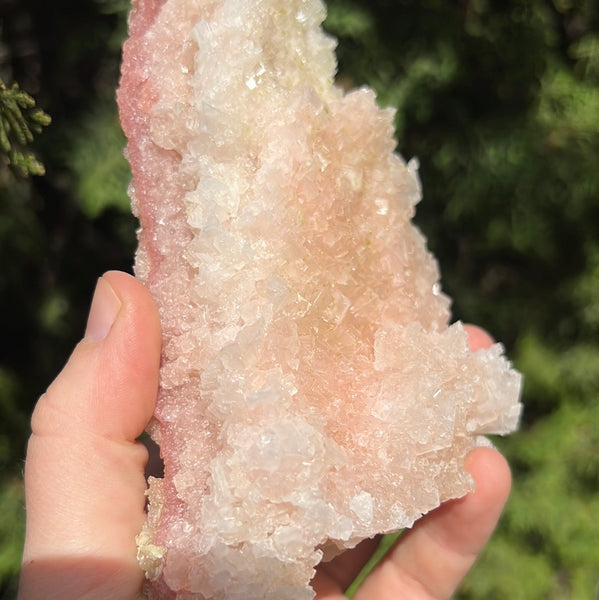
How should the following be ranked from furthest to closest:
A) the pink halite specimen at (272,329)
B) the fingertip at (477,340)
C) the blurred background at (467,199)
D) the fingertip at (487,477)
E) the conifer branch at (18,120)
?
the blurred background at (467,199), the fingertip at (477,340), the fingertip at (487,477), the conifer branch at (18,120), the pink halite specimen at (272,329)

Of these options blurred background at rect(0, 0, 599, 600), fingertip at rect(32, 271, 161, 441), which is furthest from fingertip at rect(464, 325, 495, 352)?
fingertip at rect(32, 271, 161, 441)

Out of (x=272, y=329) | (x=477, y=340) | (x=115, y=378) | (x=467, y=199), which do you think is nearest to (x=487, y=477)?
→ (x=477, y=340)

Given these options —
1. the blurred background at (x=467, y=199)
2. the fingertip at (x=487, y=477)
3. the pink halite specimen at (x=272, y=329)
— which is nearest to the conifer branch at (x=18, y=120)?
the pink halite specimen at (x=272, y=329)

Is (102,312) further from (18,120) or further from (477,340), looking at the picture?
(477,340)

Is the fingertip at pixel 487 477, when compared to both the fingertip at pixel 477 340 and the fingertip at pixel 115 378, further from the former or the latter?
the fingertip at pixel 115 378

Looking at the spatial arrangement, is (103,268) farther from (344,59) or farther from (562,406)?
(562,406)

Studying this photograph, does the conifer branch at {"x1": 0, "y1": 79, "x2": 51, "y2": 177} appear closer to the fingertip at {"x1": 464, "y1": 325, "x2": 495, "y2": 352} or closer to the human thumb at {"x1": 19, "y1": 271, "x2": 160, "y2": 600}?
the human thumb at {"x1": 19, "y1": 271, "x2": 160, "y2": 600}
